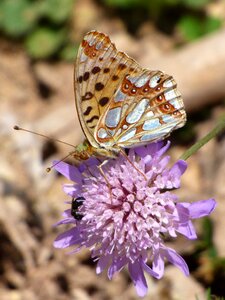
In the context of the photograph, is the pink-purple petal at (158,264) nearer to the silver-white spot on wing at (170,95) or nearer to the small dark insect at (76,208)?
the small dark insect at (76,208)

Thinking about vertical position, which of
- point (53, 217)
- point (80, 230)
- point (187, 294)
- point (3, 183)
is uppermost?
point (80, 230)

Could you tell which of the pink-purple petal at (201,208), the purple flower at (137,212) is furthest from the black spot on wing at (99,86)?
the pink-purple petal at (201,208)

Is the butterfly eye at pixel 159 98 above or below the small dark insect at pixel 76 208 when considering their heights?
above

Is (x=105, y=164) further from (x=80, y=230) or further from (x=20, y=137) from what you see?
(x=20, y=137)

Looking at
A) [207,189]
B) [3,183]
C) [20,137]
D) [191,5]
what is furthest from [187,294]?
[191,5]


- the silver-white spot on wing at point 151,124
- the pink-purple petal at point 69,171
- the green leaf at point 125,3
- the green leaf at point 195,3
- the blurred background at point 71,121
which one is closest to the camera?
the silver-white spot on wing at point 151,124

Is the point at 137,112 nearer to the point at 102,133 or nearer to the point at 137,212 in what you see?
the point at 102,133

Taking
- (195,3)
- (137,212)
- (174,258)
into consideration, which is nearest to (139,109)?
A: (137,212)

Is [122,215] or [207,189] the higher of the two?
[122,215]

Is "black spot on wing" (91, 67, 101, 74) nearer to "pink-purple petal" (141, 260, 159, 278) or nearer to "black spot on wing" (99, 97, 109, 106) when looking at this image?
"black spot on wing" (99, 97, 109, 106)
